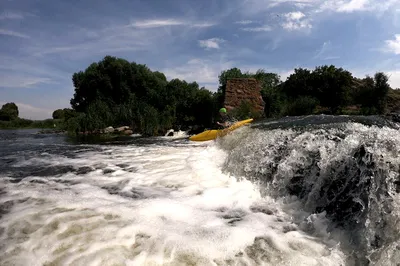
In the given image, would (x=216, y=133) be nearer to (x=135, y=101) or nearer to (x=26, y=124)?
(x=135, y=101)

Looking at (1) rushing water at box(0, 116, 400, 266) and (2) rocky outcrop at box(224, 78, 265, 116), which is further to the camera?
(2) rocky outcrop at box(224, 78, 265, 116)

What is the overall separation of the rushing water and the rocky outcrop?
11470mm

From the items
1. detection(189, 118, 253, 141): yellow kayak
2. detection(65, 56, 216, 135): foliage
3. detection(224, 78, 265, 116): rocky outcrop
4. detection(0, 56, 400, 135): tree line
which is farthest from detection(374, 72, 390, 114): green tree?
detection(189, 118, 253, 141): yellow kayak

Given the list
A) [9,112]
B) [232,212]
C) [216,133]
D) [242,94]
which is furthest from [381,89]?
[9,112]

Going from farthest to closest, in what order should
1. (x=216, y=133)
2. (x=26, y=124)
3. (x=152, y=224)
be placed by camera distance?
(x=26, y=124) < (x=216, y=133) < (x=152, y=224)

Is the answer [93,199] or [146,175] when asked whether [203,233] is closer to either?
[93,199]

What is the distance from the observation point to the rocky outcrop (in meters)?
16.0

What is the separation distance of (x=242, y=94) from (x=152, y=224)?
46.4ft

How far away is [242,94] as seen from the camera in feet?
53.1

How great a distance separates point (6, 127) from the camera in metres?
38.5

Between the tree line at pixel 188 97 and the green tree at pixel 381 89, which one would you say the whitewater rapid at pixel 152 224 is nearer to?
the tree line at pixel 188 97

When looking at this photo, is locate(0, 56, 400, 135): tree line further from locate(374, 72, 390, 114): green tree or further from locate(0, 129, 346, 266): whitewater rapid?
locate(0, 129, 346, 266): whitewater rapid

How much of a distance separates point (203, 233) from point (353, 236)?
4.12 ft

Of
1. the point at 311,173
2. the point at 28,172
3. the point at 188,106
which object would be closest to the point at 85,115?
the point at 188,106
